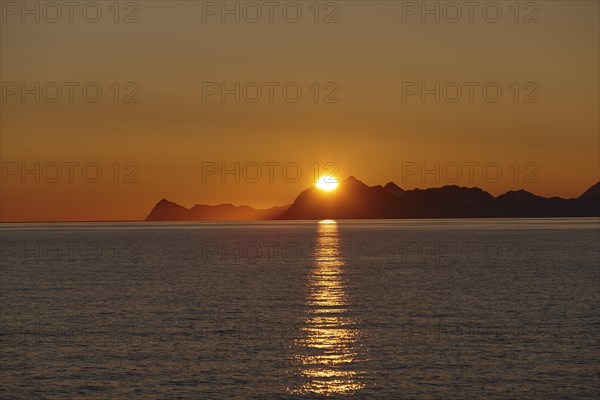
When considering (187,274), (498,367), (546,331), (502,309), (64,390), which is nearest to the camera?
(64,390)

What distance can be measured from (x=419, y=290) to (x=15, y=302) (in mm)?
43095

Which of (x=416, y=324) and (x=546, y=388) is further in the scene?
(x=416, y=324)

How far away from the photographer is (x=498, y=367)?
4331cm

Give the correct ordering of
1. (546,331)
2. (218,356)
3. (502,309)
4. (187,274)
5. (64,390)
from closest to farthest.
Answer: (64,390) < (218,356) < (546,331) < (502,309) < (187,274)

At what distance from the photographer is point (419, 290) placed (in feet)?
292

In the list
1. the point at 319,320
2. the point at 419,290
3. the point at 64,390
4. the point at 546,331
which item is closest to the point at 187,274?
the point at 419,290

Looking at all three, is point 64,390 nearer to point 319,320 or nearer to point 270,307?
point 319,320

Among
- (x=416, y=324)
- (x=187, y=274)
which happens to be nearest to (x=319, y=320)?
(x=416, y=324)

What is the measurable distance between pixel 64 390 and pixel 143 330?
18.3 meters

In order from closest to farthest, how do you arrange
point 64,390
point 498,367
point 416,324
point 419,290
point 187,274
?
point 64,390
point 498,367
point 416,324
point 419,290
point 187,274

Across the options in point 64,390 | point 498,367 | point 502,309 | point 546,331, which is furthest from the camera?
point 502,309

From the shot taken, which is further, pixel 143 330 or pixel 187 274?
pixel 187 274

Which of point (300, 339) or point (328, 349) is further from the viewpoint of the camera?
point (300, 339)

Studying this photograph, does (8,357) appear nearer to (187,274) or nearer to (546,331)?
(546,331)
